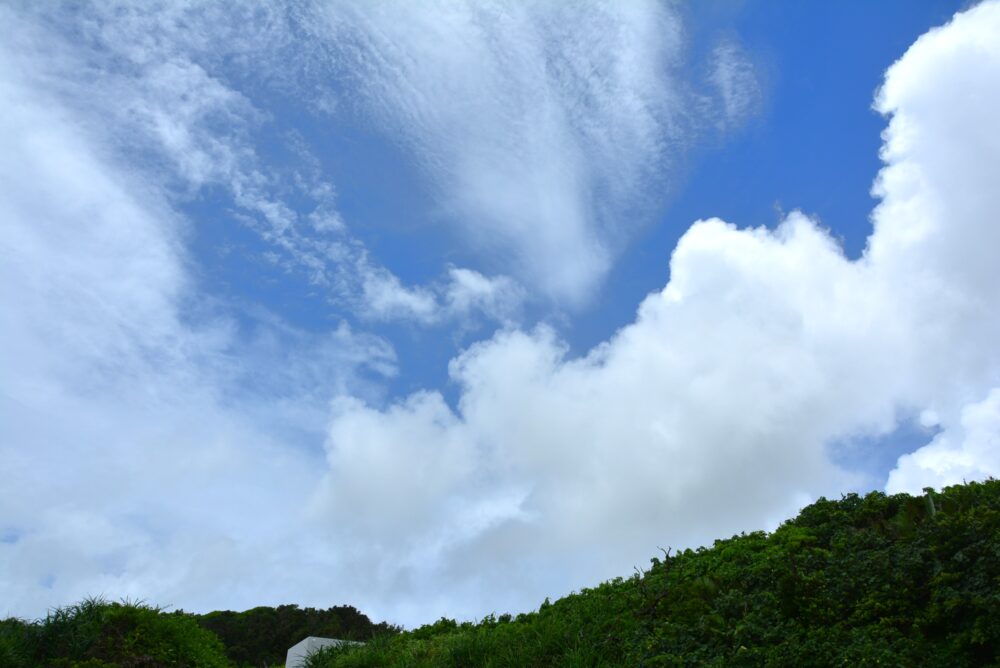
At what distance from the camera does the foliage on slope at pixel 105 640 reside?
13.5 metres

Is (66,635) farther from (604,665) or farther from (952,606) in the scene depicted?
(952,606)

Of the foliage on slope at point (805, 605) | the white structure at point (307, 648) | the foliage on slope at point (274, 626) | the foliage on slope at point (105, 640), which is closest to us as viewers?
the foliage on slope at point (805, 605)

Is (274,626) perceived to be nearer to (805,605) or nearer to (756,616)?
(756,616)

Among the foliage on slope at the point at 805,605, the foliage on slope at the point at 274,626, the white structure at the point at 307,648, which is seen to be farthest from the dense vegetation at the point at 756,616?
the foliage on slope at the point at 274,626

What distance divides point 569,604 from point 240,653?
21850 mm

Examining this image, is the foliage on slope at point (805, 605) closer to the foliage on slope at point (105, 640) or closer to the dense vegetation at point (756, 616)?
the dense vegetation at point (756, 616)

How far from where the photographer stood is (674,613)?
35.6 feet

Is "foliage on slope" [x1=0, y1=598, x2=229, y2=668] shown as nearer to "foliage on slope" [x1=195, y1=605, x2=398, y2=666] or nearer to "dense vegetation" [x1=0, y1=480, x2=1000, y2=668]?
"dense vegetation" [x1=0, y1=480, x2=1000, y2=668]

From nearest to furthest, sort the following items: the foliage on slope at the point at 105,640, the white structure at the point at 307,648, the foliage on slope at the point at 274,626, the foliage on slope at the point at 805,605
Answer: the foliage on slope at the point at 805,605
the foliage on slope at the point at 105,640
the white structure at the point at 307,648
the foliage on slope at the point at 274,626

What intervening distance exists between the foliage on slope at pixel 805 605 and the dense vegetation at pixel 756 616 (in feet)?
0.06

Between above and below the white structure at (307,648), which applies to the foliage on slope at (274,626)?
above

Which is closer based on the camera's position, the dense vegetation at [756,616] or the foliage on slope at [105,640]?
the dense vegetation at [756,616]

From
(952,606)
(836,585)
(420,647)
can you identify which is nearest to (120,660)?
(420,647)

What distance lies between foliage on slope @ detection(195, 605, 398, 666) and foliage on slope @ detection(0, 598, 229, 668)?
15.5 meters
